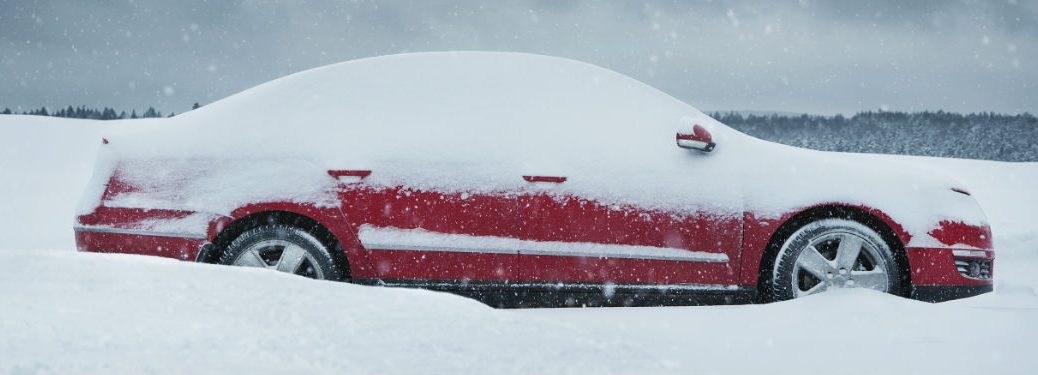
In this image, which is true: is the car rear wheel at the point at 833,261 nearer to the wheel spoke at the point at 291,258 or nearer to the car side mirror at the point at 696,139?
the car side mirror at the point at 696,139

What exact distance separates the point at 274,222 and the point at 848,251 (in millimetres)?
2873

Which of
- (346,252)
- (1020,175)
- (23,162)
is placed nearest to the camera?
(346,252)

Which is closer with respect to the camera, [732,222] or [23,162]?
[732,222]

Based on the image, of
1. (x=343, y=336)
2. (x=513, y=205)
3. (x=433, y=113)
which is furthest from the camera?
(x=433, y=113)

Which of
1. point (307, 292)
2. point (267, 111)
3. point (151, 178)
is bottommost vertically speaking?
point (307, 292)

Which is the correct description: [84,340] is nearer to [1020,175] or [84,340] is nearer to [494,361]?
[494,361]

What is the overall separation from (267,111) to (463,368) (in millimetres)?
2463

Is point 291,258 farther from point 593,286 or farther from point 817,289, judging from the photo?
point 817,289

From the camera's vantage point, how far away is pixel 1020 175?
19.5m

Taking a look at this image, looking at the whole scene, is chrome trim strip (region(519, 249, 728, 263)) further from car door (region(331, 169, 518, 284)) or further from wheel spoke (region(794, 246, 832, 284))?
wheel spoke (region(794, 246, 832, 284))

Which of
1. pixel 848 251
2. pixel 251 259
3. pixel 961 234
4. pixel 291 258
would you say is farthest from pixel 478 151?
pixel 961 234

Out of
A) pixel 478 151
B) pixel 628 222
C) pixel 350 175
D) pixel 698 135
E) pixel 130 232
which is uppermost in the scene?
pixel 698 135

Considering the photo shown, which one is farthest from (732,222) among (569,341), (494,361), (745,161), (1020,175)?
(1020,175)

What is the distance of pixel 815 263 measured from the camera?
4.02 m
